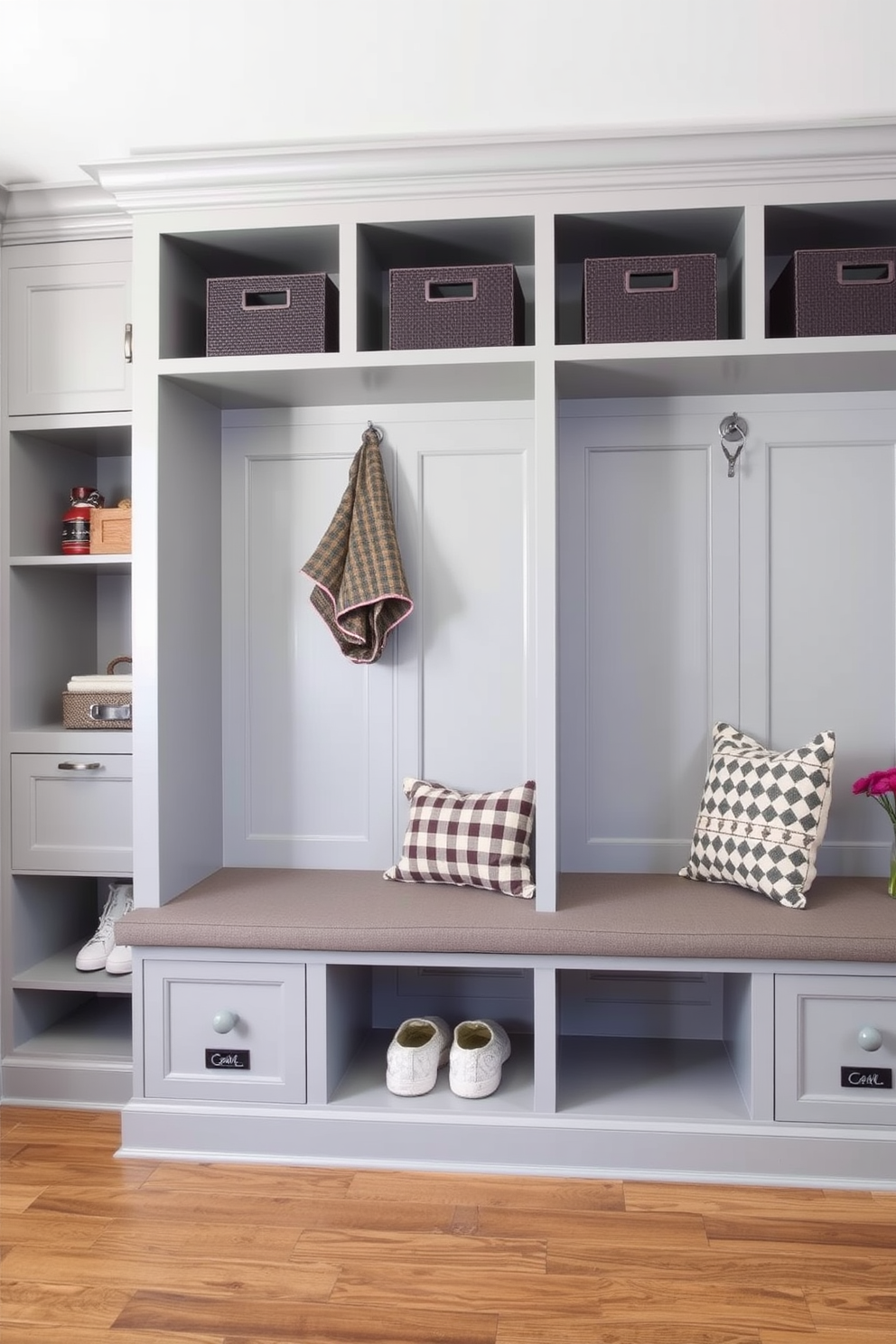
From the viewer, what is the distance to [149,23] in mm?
1974

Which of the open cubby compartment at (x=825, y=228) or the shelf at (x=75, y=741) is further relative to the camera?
the shelf at (x=75, y=741)

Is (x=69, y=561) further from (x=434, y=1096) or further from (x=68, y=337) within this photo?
(x=434, y=1096)

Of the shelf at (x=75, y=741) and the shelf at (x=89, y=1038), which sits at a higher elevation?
the shelf at (x=75, y=741)

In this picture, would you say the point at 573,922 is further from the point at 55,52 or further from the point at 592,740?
the point at 55,52

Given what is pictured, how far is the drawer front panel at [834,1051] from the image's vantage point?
225 centimetres

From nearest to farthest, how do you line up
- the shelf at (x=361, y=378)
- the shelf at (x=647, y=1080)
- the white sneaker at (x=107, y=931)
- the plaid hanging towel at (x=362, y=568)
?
the shelf at (x=647, y=1080)
the shelf at (x=361, y=378)
the plaid hanging towel at (x=362, y=568)
the white sneaker at (x=107, y=931)

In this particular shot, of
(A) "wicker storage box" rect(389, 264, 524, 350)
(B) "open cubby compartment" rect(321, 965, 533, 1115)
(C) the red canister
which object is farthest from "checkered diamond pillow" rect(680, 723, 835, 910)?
(C) the red canister

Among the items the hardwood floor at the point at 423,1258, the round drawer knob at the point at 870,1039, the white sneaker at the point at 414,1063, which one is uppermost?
the round drawer knob at the point at 870,1039

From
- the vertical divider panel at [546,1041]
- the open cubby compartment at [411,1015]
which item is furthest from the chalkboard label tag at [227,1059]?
the vertical divider panel at [546,1041]

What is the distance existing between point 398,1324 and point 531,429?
211 centimetres

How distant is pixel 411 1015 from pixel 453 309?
1.91m

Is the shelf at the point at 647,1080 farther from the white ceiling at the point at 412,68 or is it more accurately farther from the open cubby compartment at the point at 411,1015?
the white ceiling at the point at 412,68

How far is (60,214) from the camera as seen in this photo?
268 cm

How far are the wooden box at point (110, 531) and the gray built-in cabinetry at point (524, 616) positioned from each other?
208 millimetres
